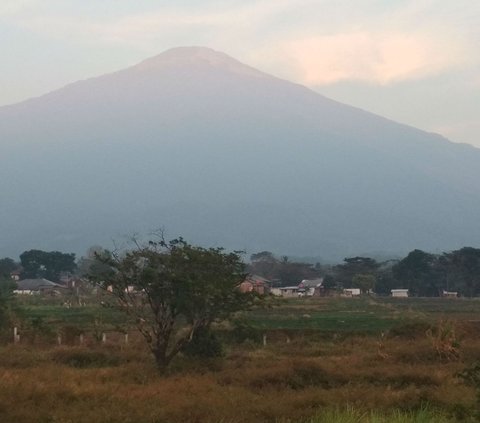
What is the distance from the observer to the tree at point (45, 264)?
132625 mm

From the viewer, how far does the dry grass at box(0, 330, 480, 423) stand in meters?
14.8

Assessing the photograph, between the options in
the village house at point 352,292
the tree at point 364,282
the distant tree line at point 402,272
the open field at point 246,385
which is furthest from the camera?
the village house at point 352,292

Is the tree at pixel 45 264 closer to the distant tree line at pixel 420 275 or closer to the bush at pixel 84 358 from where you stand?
the distant tree line at pixel 420 275

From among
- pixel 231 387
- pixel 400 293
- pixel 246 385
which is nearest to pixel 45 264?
pixel 400 293

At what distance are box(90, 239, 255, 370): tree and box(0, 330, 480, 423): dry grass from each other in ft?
4.14

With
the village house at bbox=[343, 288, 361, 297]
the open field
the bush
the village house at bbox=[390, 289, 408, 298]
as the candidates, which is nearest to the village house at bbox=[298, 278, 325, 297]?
the village house at bbox=[343, 288, 361, 297]

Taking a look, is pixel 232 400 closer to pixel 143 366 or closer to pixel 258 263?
pixel 143 366

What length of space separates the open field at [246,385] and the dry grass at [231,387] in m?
0.03

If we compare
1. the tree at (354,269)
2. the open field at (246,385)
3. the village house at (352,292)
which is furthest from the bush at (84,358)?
the tree at (354,269)

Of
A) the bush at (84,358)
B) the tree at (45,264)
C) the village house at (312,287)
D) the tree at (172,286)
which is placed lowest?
the bush at (84,358)

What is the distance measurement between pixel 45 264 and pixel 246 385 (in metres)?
118

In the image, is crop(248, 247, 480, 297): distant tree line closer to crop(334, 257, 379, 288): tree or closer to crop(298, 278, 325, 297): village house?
crop(334, 257, 379, 288): tree

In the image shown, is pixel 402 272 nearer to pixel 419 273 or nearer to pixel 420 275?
pixel 419 273

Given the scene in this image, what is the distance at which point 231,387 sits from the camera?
62.4ft
